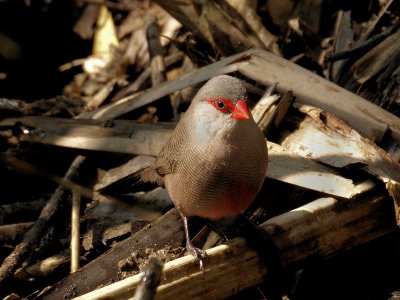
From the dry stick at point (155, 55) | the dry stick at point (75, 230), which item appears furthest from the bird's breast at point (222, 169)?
the dry stick at point (155, 55)

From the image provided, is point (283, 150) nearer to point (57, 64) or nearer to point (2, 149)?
point (2, 149)

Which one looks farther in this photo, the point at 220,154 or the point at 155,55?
the point at 155,55

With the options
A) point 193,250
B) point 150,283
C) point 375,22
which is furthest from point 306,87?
point 150,283

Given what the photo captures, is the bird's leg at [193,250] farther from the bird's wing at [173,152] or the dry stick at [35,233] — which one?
the dry stick at [35,233]

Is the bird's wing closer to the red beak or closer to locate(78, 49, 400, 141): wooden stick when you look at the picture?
the red beak

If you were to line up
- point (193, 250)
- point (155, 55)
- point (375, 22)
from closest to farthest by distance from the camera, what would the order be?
point (193, 250) < point (375, 22) < point (155, 55)

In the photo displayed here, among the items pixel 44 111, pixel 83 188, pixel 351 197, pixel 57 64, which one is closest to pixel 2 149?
pixel 44 111

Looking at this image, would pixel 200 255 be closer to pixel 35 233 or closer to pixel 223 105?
pixel 223 105
